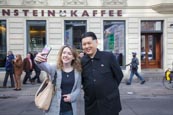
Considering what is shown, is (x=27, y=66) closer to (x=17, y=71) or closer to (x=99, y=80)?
(x=17, y=71)

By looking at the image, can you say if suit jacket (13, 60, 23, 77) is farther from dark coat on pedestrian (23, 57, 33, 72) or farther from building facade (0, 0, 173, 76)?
building facade (0, 0, 173, 76)

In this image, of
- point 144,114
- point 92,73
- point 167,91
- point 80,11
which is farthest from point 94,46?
point 80,11

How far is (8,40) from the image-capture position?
811 inches

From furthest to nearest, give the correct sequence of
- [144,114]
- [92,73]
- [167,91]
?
[167,91] → [144,114] → [92,73]

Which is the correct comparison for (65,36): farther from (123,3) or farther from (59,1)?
(123,3)

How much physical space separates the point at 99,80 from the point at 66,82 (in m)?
0.42

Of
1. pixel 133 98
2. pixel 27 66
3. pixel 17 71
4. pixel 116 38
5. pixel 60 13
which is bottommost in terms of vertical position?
pixel 133 98

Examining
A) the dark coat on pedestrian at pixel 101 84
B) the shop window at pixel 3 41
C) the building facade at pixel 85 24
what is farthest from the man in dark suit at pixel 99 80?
the shop window at pixel 3 41

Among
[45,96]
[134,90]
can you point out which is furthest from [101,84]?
[134,90]

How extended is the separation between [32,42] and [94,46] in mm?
17380

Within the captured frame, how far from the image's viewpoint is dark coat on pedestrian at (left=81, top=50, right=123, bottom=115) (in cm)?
405

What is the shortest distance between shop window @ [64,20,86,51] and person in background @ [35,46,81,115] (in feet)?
55.4

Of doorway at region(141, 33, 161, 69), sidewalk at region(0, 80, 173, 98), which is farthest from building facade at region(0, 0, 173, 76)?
sidewalk at region(0, 80, 173, 98)

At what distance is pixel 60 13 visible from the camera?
20828 mm
